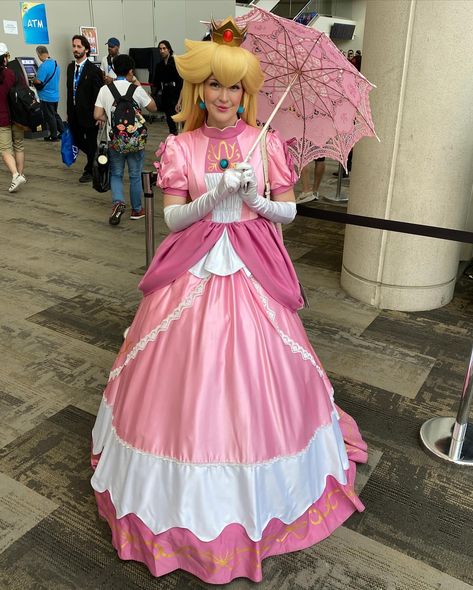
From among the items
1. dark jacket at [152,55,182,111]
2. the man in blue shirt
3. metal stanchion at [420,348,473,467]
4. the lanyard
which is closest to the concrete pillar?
metal stanchion at [420,348,473,467]

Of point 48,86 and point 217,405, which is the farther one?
point 48,86

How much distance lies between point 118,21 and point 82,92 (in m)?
6.84

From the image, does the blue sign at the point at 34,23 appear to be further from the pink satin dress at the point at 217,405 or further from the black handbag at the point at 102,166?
the pink satin dress at the point at 217,405

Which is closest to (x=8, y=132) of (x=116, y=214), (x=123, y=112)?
(x=116, y=214)

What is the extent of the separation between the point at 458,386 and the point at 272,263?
158 centimetres

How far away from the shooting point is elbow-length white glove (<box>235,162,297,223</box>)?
5.14 feet

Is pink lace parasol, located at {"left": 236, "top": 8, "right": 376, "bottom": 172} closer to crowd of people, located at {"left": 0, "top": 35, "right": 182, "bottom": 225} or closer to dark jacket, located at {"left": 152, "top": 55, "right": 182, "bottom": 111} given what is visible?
crowd of people, located at {"left": 0, "top": 35, "right": 182, "bottom": 225}

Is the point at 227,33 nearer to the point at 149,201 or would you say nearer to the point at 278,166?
the point at 278,166

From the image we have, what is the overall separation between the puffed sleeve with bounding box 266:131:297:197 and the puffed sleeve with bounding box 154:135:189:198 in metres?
0.29

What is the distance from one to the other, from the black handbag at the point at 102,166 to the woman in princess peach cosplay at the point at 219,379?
336cm

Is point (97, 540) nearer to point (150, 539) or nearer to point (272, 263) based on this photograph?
point (150, 539)

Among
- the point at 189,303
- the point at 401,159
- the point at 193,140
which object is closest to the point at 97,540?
the point at 189,303

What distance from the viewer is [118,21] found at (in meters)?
11.7

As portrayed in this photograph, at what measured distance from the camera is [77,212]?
5816 millimetres
